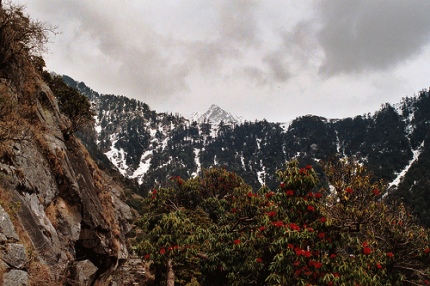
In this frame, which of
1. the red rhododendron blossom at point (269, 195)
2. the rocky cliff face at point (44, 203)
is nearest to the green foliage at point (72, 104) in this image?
the rocky cliff face at point (44, 203)

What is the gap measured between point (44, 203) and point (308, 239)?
11246mm

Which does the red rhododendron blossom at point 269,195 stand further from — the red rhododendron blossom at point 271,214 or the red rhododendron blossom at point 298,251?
the red rhododendron blossom at point 298,251

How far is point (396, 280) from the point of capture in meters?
16.3

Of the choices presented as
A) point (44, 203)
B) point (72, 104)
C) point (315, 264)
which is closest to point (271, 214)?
point (315, 264)

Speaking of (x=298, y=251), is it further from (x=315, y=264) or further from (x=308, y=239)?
(x=308, y=239)

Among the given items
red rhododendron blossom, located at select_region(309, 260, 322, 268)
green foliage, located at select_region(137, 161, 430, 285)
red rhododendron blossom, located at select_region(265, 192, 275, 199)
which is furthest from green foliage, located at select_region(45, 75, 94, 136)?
red rhododendron blossom, located at select_region(309, 260, 322, 268)

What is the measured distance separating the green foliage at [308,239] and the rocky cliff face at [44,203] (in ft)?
13.2

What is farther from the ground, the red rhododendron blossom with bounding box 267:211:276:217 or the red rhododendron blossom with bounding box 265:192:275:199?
the red rhododendron blossom with bounding box 265:192:275:199

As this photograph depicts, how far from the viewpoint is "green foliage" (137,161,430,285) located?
40.4 ft

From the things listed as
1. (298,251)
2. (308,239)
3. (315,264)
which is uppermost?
(308,239)

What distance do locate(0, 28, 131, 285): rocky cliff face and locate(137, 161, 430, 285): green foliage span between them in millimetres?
4036

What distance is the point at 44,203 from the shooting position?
13.4 metres

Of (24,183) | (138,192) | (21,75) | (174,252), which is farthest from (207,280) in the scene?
(138,192)

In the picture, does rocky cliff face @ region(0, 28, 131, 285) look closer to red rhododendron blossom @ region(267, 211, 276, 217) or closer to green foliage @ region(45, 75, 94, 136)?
green foliage @ region(45, 75, 94, 136)
